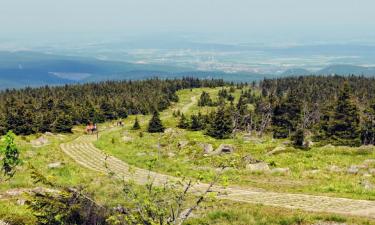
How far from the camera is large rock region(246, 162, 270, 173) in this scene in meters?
40.4

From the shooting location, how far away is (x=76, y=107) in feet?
366

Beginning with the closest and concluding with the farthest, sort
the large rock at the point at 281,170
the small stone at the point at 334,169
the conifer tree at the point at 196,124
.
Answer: the small stone at the point at 334,169 → the large rock at the point at 281,170 → the conifer tree at the point at 196,124

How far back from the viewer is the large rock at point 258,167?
40.4 m

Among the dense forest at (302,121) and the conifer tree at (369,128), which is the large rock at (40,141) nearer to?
the dense forest at (302,121)

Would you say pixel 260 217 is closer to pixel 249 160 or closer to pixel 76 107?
pixel 249 160

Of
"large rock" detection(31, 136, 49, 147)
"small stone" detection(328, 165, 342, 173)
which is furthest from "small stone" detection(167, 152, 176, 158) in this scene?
"large rock" detection(31, 136, 49, 147)

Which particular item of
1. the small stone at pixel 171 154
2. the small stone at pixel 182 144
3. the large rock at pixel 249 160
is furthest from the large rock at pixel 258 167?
the small stone at pixel 182 144

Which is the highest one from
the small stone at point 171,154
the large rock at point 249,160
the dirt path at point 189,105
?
the large rock at point 249,160

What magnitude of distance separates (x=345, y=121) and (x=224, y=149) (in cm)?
3109

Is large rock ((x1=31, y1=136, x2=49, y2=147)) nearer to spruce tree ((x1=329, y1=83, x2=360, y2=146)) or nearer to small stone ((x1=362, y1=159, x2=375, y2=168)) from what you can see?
spruce tree ((x1=329, y1=83, x2=360, y2=146))

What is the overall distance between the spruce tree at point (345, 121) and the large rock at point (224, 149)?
27.5 meters

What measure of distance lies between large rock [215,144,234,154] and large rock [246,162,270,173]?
24.0 ft

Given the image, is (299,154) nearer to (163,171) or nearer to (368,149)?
(368,149)

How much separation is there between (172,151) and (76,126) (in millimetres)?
53380
